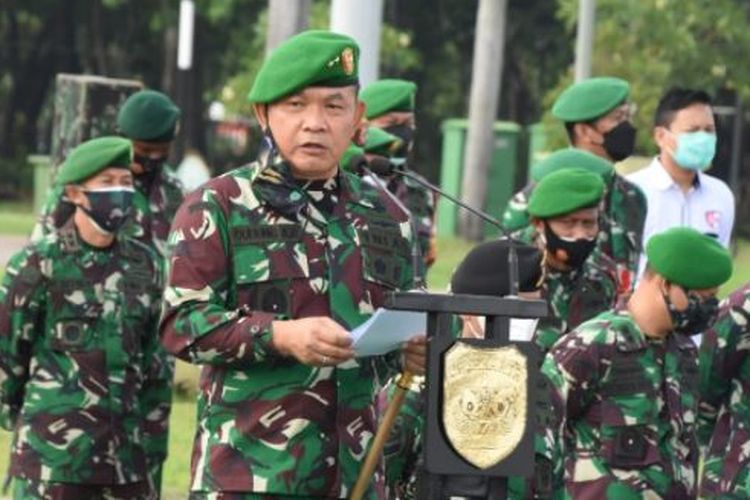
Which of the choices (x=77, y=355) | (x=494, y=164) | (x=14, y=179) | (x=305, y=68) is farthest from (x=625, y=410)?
(x=14, y=179)

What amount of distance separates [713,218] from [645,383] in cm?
382

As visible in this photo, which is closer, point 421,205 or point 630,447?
point 630,447

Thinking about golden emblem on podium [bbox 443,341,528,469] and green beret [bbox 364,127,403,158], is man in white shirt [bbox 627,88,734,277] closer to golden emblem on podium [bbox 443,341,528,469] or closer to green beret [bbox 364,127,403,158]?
green beret [bbox 364,127,403,158]

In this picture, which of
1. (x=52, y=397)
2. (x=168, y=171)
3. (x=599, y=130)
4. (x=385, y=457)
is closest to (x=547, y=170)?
(x=599, y=130)

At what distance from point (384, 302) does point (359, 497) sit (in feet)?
1.47

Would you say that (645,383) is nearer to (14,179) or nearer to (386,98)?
(386,98)

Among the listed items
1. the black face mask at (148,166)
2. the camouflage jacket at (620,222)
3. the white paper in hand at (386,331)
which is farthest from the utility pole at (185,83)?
the white paper in hand at (386,331)

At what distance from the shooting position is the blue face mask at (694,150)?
1223 centimetres

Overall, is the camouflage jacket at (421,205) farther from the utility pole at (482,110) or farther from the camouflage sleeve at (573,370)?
the utility pole at (482,110)

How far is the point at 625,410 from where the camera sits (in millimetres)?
8555

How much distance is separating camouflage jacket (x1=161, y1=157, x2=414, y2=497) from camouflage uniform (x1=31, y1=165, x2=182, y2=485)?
386 cm

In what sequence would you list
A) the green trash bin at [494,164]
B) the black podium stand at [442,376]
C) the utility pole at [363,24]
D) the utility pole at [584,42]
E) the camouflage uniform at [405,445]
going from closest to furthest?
the black podium stand at [442,376] < the camouflage uniform at [405,445] < the utility pole at [363,24] < the utility pole at [584,42] < the green trash bin at [494,164]

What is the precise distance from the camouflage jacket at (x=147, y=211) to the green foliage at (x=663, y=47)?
22689mm

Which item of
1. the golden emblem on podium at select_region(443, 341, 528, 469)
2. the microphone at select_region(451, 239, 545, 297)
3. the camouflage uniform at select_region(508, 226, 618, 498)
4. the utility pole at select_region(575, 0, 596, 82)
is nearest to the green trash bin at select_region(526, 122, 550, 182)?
the utility pole at select_region(575, 0, 596, 82)
